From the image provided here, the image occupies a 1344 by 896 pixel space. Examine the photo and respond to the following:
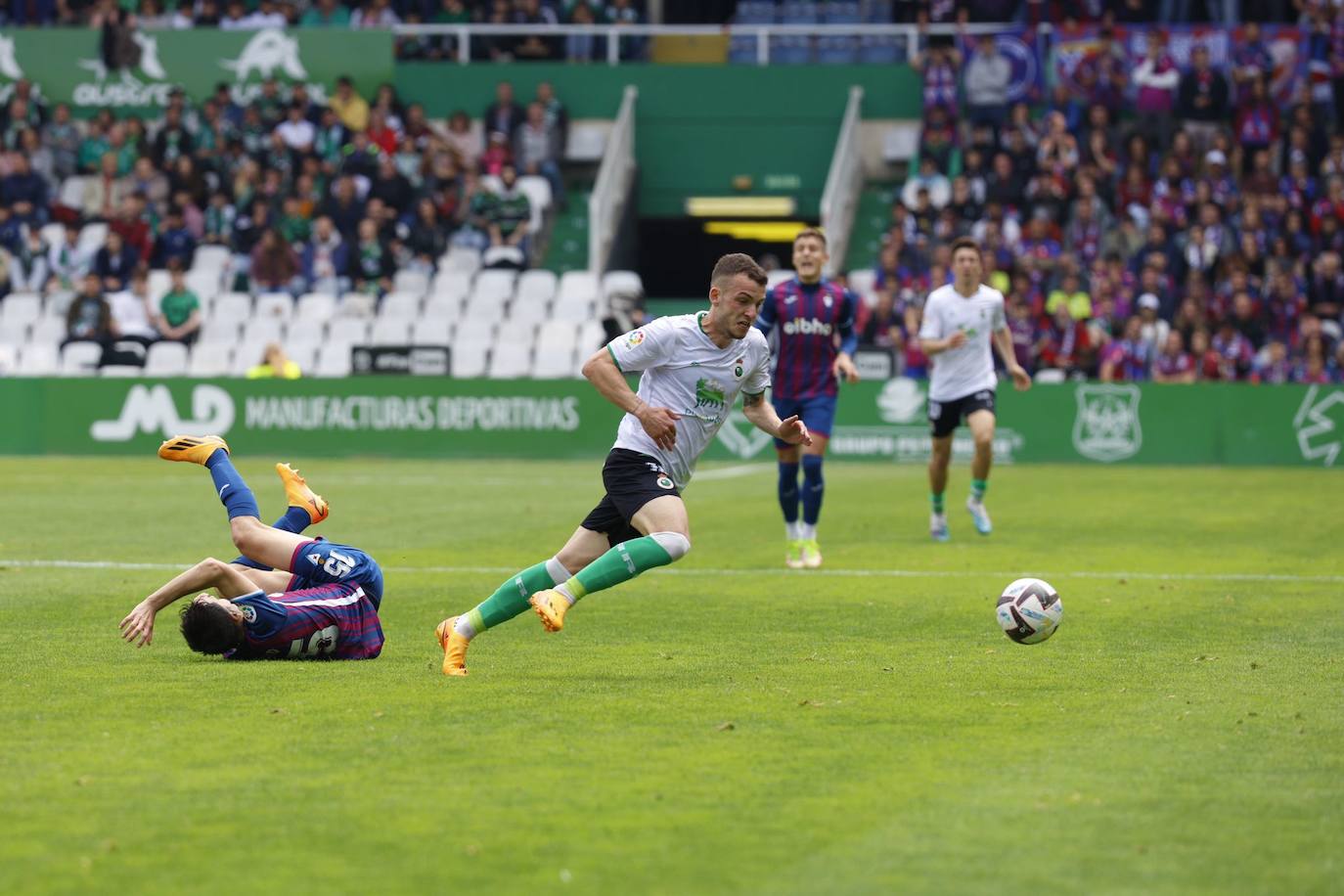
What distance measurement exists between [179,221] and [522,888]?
2993 cm

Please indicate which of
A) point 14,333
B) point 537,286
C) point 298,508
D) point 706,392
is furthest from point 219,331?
point 706,392

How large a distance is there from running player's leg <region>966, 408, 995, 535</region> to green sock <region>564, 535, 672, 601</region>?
7.93 meters

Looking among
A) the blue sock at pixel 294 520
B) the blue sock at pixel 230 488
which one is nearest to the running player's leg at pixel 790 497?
the blue sock at pixel 294 520

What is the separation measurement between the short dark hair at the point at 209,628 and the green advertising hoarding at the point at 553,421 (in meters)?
18.2

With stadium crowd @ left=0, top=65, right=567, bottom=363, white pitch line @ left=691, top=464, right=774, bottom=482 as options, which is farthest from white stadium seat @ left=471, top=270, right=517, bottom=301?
white pitch line @ left=691, top=464, right=774, bottom=482

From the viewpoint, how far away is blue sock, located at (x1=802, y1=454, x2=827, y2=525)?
48.4 feet

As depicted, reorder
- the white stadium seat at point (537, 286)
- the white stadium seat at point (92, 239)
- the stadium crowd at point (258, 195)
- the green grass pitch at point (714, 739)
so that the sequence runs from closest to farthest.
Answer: the green grass pitch at point (714, 739), the white stadium seat at point (537, 286), the stadium crowd at point (258, 195), the white stadium seat at point (92, 239)

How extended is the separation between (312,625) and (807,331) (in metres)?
6.38

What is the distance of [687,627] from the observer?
11.1m

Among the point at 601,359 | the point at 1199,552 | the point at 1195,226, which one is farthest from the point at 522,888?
the point at 1195,226

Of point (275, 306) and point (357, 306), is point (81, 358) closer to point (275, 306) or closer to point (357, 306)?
point (275, 306)

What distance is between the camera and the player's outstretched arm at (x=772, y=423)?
31.7ft

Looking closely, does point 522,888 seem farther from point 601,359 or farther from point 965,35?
point 965,35

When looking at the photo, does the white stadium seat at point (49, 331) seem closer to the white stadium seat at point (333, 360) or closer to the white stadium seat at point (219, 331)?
the white stadium seat at point (219, 331)
